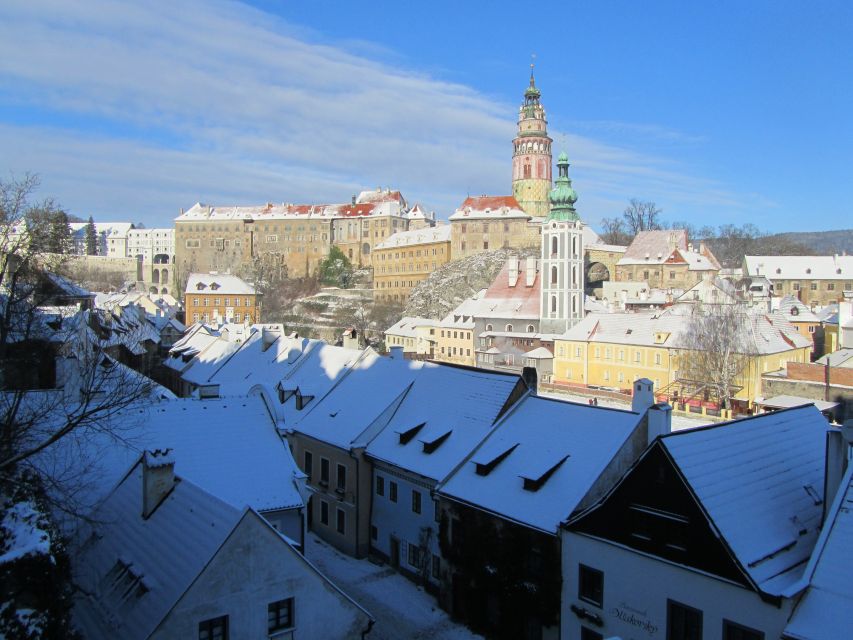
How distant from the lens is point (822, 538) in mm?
11836

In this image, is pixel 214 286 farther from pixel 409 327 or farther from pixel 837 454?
pixel 837 454

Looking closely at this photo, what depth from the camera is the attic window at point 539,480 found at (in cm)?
1709

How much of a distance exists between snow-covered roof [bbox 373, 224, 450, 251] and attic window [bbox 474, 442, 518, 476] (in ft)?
287

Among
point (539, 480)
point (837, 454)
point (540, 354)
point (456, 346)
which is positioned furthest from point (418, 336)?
point (837, 454)

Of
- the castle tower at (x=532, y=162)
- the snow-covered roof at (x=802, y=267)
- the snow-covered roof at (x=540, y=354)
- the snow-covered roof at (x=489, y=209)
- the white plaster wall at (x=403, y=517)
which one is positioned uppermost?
the castle tower at (x=532, y=162)

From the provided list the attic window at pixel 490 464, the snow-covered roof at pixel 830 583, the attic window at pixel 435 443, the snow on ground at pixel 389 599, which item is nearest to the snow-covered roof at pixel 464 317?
the snow on ground at pixel 389 599

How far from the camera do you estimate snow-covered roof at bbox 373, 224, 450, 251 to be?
106 m

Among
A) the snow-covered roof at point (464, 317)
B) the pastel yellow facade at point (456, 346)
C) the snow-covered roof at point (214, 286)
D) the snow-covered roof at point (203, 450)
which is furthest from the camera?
the snow-covered roof at point (214, 286)

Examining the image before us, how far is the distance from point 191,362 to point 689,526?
33.0 meters

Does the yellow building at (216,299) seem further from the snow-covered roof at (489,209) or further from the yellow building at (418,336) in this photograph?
the snow-covered roof at (489,209)

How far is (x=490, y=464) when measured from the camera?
61.3 ft

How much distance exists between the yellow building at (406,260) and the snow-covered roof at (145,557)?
9244 centimetres

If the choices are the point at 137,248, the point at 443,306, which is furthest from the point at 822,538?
the point at 137,248

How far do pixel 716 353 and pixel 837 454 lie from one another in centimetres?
3425
